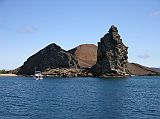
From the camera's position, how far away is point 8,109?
6612cm

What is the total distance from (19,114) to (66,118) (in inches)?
369

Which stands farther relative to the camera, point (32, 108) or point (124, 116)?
point (32, 108)

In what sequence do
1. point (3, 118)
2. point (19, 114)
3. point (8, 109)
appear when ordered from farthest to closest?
point (8, 109)
point (19, 114)
point (3, 118)

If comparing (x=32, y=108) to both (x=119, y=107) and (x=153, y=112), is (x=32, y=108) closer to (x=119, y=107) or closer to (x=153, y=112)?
(x=119, y=107)

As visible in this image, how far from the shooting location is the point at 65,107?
6894 cm

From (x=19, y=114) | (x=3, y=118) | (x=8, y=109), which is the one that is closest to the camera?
(x=3, y=118)

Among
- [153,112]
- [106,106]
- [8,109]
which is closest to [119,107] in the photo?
[106,106]

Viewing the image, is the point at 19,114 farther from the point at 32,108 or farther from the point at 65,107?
the point at 65,107

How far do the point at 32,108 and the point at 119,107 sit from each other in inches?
687

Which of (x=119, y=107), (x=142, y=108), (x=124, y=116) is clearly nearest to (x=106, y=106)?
(x=119, y=107)

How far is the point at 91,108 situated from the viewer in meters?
66.7

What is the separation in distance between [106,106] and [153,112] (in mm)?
10241

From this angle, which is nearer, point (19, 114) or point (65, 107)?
point (19, 114)

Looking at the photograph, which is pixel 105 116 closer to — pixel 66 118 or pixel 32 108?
pixel 66 118
